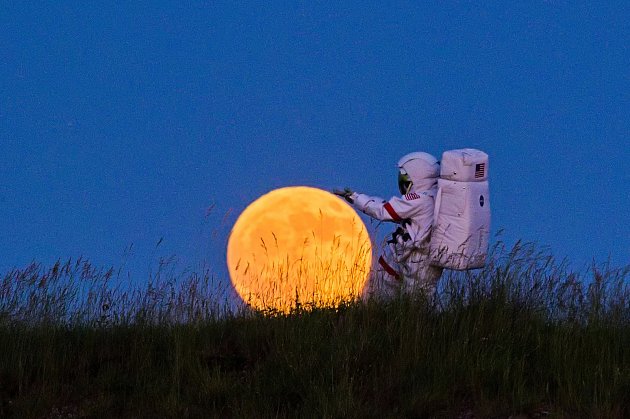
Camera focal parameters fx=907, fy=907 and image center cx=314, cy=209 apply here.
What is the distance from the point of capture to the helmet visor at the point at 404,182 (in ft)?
38.7

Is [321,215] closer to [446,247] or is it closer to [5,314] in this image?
[446,247]

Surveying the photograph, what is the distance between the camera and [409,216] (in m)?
11.6

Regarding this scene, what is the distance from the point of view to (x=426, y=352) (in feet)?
28.7

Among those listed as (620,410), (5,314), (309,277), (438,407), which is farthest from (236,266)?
(620,410)

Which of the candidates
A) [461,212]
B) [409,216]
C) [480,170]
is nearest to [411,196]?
[409,216]

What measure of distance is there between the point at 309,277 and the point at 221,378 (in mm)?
2243

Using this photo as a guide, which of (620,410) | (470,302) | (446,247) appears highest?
(446,247)

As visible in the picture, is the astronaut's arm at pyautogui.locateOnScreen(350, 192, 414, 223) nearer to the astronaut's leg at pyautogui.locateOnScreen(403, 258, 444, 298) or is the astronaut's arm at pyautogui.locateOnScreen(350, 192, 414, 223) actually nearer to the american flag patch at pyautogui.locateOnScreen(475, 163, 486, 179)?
the astronaut's leg at pyautogui.locateOnScreen(403, 258, 444, 298)

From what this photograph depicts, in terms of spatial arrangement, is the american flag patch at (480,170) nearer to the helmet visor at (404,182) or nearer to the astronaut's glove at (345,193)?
the helmet visor at (404,182)

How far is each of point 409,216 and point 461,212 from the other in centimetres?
73

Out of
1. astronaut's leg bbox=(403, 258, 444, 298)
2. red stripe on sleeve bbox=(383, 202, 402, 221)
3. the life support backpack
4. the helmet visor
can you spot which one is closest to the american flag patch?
the life support backpack

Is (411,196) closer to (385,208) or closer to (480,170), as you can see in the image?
(385,208)

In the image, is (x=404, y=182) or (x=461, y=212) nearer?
(x=461, y=212)

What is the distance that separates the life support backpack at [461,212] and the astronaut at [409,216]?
26cm
